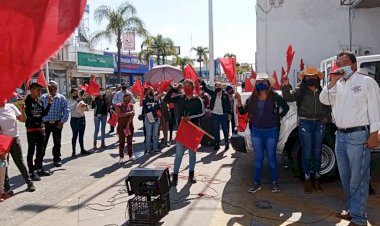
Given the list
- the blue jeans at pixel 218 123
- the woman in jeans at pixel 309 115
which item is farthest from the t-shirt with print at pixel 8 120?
the blue jeans at pixel 218 123

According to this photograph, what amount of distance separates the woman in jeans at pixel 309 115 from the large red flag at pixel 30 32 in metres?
4.76

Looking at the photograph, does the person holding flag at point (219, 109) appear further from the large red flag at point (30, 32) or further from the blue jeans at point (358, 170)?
the large red flag at point (30, 32)

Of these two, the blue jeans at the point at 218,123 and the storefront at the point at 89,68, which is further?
the storefront at the point at 89,68

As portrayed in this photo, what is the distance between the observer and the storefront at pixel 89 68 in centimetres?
4044

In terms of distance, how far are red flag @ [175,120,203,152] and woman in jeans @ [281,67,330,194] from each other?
1.67m

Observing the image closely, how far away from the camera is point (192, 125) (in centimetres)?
704

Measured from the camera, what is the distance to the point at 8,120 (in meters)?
6.30

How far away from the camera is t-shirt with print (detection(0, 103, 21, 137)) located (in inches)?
246

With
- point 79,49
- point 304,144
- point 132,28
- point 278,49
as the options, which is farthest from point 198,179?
point 79,49

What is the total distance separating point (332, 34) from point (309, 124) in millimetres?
7384

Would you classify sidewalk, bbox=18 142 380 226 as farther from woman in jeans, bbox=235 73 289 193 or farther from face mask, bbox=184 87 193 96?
face mask, bbox=184 87 193 96

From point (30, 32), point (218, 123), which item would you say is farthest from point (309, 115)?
point (30, 32)

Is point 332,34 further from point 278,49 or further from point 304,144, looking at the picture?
point 304,144

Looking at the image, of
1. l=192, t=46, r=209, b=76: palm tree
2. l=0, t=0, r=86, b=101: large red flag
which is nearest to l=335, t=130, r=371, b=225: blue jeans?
l=0, t=0, r=86, b=101: large red flag
